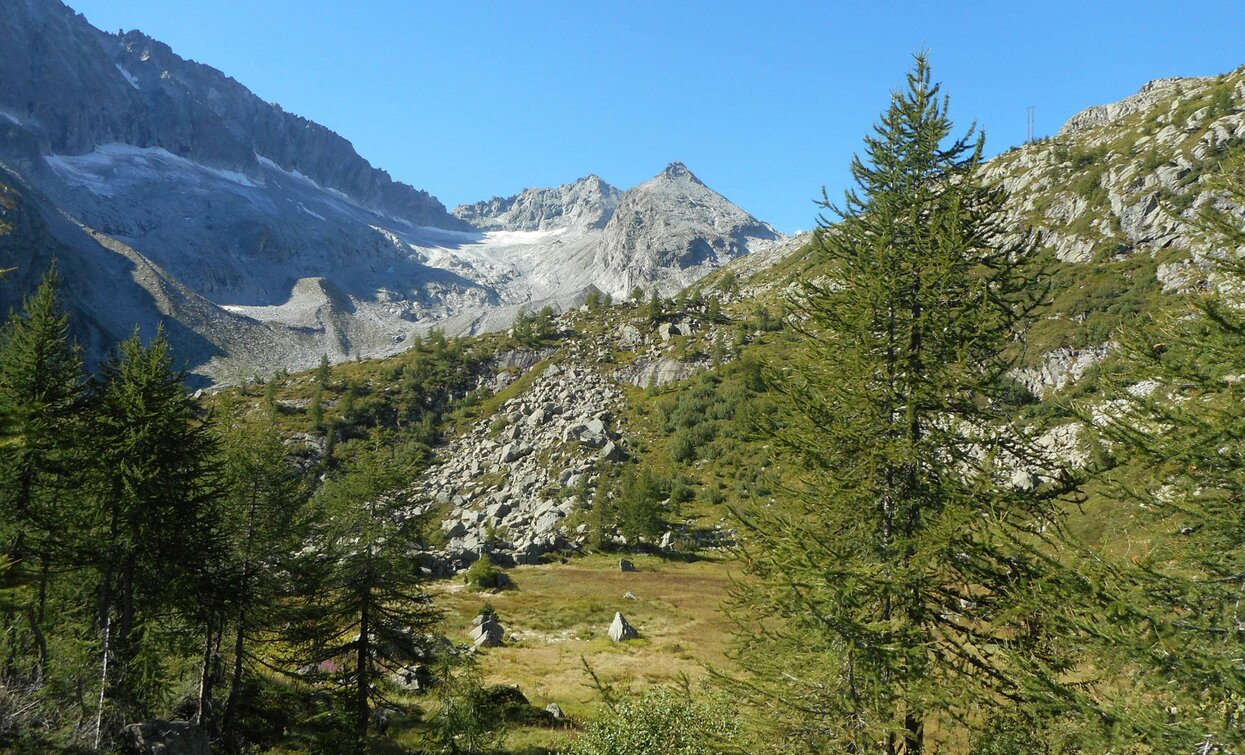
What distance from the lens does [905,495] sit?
870 cm

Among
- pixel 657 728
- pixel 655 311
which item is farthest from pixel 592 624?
pixel 655 311

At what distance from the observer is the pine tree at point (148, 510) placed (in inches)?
607

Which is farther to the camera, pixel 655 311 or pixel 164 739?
pixel 655 311

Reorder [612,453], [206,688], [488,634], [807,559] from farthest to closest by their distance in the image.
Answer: [612,453], [488,634], [206,688], [807,559]

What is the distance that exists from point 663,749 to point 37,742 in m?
10.8

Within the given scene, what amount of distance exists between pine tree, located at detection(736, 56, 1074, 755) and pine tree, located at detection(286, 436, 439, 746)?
11.4m

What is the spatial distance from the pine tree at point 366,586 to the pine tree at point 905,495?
11428 millimetres

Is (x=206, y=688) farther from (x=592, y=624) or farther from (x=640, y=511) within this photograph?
(x=640, y=511)

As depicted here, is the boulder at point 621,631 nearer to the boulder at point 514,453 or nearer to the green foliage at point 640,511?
the green foliage at point 640,511

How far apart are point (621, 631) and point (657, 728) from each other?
22.7 metres

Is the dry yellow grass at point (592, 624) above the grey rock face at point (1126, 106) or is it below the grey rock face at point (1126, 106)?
below

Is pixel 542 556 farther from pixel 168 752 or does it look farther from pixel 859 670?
pixel 859 670

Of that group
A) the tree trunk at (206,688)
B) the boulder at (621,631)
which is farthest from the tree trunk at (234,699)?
the boulder at (621,631)

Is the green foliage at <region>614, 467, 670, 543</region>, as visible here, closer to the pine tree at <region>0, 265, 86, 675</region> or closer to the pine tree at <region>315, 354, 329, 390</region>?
the pine tree at <region>0, 265, 86, 675</region>
